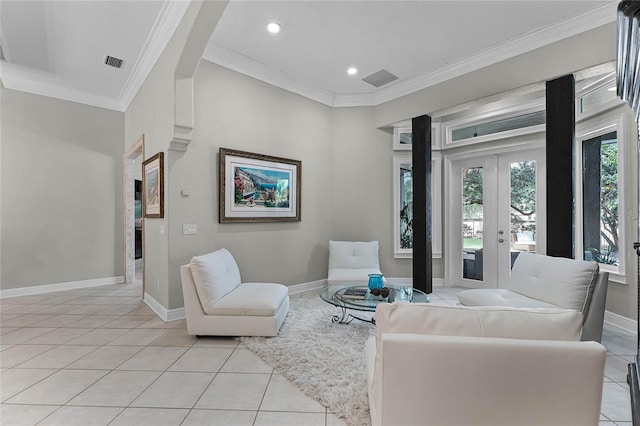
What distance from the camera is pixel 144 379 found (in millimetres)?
2193

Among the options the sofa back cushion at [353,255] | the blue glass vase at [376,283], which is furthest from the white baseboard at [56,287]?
the blue glass vase at [376,283]

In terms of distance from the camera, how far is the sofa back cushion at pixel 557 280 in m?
2.52

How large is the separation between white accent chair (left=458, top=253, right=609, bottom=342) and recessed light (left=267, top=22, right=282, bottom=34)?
349 cm

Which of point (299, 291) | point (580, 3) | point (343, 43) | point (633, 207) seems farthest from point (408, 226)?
point (580, 3)

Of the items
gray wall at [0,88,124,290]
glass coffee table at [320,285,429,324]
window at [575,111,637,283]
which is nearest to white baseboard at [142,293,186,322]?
glass coffee table at [320,285,429,324]

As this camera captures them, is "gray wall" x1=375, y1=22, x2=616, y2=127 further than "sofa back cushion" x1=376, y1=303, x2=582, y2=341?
Yes

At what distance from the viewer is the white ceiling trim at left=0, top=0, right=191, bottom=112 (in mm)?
3068

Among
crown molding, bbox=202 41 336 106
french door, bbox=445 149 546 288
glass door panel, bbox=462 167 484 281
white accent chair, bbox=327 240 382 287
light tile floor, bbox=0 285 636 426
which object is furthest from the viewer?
glass door panel, bbox=462 167 484 281

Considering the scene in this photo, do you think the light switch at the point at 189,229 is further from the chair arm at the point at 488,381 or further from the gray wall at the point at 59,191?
the chair arm at the point at 488,381

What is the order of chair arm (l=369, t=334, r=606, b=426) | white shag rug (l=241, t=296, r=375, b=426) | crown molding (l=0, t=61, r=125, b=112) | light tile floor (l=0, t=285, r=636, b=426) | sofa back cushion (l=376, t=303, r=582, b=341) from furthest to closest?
1. crown molding (l=0, t=61, r=125, b=112)
2. white shag rug (l=241, t=296, r=375, b=426)
3. light tile floor (l=0, t=285, r=636, b=426)
4. sofa back cushion (l=376, t=303, r=582, b=341)
5. chair arm (l=369, t=334, r=606, b=426)

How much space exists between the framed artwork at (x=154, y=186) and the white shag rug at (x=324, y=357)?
1.88 meters

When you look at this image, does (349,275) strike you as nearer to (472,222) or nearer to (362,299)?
(362,299)

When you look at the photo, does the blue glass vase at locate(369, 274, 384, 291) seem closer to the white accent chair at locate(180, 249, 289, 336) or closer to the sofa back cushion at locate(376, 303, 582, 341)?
the white accent chair at locate(180, 249, 289, 336)

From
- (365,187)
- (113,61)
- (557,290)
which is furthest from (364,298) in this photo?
(113,61)
